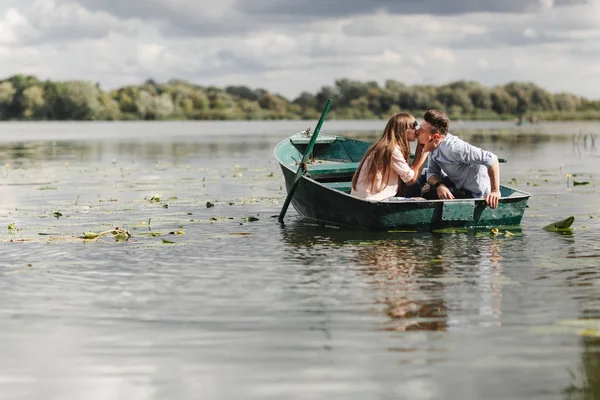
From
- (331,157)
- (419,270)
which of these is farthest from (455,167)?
(331,157)

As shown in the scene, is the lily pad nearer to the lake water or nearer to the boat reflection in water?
the lake water

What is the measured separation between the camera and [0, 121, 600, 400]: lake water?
638 cm

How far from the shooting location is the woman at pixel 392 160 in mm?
13406

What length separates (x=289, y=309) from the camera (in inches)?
343

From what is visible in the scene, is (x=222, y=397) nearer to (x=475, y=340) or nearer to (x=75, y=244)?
(x=475, y=340)

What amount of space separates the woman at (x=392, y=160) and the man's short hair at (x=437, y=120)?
0.19 meters

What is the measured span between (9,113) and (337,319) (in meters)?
148

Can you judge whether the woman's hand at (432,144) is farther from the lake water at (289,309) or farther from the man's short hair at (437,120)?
the lake water at (289,309)

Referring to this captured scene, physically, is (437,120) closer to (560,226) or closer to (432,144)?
(432,144)

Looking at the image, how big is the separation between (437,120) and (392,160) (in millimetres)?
867

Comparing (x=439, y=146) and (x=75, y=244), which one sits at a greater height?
(x=439, y=146)

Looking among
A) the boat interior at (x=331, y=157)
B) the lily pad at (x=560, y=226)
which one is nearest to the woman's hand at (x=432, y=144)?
the lily pad at (x=560, y=226)

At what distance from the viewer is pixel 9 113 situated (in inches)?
5827

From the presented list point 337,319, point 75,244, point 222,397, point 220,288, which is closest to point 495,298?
point 337,319
